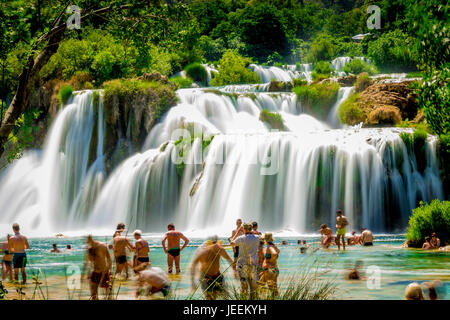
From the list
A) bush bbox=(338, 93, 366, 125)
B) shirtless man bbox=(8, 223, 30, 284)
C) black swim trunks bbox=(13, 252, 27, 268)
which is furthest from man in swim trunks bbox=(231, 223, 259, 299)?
bush bbox=(338, 93, 366, 125)

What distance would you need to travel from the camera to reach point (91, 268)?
9.20 meters

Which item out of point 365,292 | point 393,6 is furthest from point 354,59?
point 365,292

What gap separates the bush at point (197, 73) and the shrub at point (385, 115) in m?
→ 22.8

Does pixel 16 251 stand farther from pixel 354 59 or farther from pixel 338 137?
pixel 354 59

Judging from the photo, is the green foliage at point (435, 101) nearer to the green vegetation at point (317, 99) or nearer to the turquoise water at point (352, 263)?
the turquoise water at point (352, 263)

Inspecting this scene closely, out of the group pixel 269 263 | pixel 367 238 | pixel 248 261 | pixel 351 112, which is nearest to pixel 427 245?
pixel 367 238

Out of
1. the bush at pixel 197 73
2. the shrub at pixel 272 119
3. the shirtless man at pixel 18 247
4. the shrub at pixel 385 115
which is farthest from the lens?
the bush at pixel 197 73

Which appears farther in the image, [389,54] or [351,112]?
[389,54]

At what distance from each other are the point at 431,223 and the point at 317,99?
1885 centimetres

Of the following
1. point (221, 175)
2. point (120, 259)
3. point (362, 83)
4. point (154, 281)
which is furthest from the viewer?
point (362, 83)

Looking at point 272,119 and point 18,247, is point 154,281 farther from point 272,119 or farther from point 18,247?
point 272,119

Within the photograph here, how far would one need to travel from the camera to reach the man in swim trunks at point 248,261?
20.5 feet

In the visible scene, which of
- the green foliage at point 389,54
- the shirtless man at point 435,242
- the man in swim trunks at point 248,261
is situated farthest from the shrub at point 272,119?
the man in swim trunks at point 248,261

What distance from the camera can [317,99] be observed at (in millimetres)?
36688
